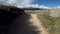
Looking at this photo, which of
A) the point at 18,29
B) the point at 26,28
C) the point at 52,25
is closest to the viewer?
the point at 18,29

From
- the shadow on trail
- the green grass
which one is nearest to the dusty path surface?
the shadow on trail

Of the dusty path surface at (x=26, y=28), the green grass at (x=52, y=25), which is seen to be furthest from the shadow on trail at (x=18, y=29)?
the green grass at (x=52, y=25)

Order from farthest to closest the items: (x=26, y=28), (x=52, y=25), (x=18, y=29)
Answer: (x=26, y=28)
(x=52, y=25)
(x=18, y=29)

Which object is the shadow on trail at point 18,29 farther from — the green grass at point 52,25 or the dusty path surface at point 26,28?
the green grass at point 52,25

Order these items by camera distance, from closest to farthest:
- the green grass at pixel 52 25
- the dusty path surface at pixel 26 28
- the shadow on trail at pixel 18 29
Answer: the green grass at pixel 52 25 → the shadow on trail at pixel 18 29 → the dusty path surface at pixel 26 28

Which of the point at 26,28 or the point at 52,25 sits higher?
the point at 52,25

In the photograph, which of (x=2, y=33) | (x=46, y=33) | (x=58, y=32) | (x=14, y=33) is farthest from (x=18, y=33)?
(x=58, y=32)

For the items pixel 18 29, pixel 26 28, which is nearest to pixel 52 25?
pixel 26 28

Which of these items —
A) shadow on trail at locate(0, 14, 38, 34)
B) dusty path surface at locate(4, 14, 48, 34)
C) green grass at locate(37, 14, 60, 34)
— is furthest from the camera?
dusty path surface at locate(4, 14, 48, 34)

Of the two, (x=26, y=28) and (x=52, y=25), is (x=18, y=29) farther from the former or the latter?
(x=52, y=25)

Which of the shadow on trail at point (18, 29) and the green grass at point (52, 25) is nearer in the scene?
the green grass at point (52, 25)

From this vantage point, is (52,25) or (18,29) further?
(52,25)

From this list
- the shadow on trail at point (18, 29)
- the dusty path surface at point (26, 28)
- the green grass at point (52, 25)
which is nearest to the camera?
the green grass at point (52, 25)

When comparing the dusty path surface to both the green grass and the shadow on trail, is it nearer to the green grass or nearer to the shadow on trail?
the shadow on trail
